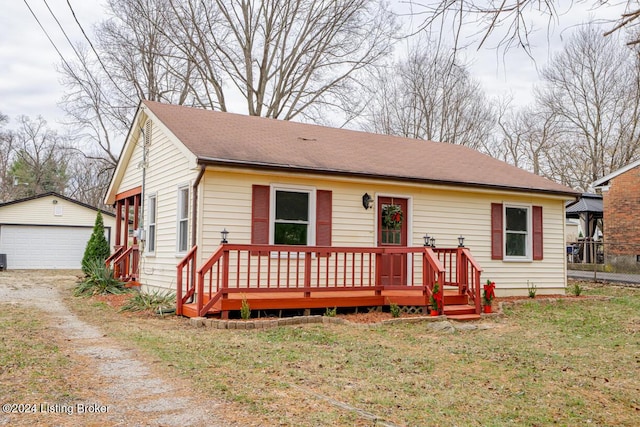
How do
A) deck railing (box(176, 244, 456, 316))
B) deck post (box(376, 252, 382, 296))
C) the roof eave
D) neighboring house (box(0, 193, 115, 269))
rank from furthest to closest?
neighboring house (box(0, 193, 115, 269))
deck post (box(376, 252, 382, 296))
the roof eave
deck railing (box(176, 244, 456, 316))

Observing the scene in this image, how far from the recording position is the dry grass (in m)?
4.34

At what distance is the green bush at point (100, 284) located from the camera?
12969 millimetres

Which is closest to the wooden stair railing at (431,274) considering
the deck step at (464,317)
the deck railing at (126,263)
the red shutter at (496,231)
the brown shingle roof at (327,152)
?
the deck step at (464,317)

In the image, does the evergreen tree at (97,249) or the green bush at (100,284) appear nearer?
the green bush at (100,284)

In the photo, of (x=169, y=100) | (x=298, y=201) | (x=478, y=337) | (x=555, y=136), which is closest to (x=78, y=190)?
(x=169, y=100)

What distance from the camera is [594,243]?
21.8 m

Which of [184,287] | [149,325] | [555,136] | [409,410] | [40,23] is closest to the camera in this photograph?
[409,410]

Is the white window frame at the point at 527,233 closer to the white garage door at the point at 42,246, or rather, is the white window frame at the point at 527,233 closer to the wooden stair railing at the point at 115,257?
the wooden stair railing at the point at 115,257

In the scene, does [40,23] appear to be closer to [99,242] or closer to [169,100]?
[99,242]

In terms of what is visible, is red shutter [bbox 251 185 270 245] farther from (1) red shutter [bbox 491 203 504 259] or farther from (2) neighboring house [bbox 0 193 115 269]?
(2) neighboring house [bbox 0 193 115 269]

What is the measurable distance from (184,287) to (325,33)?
15.5 meters

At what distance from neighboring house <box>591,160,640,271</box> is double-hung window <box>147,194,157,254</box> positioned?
55.7 ft

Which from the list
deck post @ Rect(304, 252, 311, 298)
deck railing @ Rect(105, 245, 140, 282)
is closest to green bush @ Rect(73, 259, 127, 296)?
deck railing @ Rect(105, 245, 140, 282)

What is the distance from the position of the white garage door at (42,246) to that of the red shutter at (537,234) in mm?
20201
